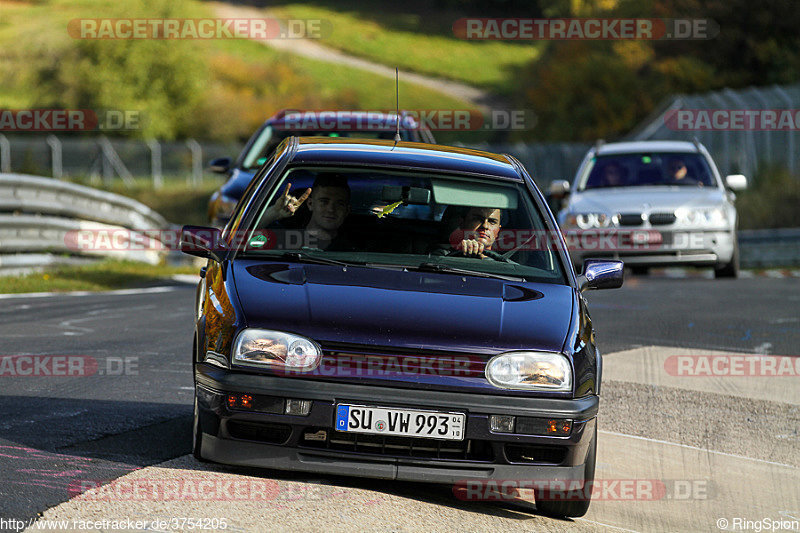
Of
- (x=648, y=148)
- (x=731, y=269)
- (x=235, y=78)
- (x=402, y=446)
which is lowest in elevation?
(x=731, y=269)

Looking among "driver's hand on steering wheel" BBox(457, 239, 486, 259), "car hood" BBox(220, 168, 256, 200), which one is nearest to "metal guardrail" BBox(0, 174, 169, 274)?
"car hood" BBox(220, 168, 256, 200)

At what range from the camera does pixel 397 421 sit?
5516 millimetres

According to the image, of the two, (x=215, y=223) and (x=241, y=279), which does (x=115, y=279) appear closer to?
(x=215, y=223)

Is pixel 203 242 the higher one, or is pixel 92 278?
pixel 203 242

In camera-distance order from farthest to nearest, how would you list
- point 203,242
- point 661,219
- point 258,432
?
1. point 661,219
2. point 203,242
3. point 258,432

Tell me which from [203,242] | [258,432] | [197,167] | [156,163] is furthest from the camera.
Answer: [197,167]

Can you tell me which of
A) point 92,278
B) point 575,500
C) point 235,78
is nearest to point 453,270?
point 575,500

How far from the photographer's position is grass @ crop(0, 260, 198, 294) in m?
15.6

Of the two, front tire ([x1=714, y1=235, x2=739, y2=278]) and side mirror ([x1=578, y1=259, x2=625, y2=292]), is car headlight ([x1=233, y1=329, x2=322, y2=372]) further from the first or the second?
front tire ([x1=714, y1=235, x2=739, y2=278])

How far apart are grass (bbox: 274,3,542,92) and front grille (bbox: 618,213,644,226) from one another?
2936 inches

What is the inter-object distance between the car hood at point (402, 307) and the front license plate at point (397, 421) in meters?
0.27

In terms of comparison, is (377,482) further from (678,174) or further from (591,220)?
(678,174)

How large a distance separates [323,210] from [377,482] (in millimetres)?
1427

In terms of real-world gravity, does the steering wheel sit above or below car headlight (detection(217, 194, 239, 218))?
above
